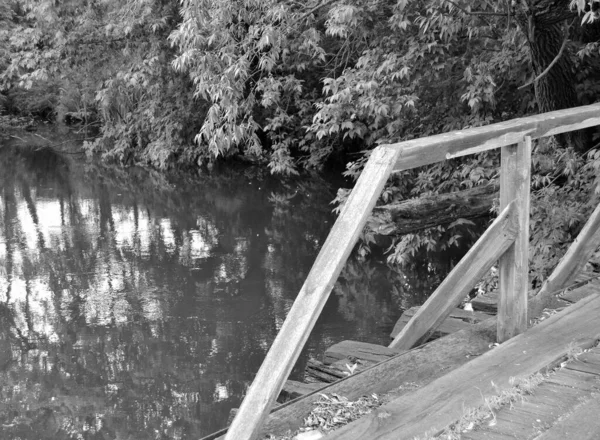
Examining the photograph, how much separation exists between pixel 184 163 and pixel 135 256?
→ 33.5 ft

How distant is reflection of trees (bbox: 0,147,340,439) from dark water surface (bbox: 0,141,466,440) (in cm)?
2

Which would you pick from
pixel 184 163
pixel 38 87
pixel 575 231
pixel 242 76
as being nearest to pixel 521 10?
pixel 575 231

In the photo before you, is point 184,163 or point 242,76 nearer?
point 242,76

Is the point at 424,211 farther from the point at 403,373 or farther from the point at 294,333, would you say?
the point at 294,333

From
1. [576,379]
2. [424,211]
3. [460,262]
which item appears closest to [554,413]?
[576,379]

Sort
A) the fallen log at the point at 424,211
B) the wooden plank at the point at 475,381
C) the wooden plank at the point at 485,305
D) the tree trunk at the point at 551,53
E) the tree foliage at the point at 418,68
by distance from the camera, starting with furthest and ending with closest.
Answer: the tree foliage at the point at 418,68, the tree trunk at the point at 551,53, the fallen log at the point at 424,211, the wooden plank at the point at 485,305, the wooden plank at the point at 475,381

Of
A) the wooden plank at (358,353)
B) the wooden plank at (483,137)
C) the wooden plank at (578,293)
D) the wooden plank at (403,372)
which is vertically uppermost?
the wooden plank at (483,137)

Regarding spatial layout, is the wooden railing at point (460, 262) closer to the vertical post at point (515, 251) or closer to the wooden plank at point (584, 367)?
the vertical post at point (515, 251)

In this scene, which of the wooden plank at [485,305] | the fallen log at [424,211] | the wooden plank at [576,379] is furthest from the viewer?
the fallen log at [424,211]

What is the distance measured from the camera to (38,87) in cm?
4041

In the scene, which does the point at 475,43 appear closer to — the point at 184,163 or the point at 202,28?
the point at 202,28

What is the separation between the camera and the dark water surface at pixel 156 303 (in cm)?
789

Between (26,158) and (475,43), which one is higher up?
(475,43)

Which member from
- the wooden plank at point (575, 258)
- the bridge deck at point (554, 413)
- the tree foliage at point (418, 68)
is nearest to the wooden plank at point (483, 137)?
the wooden plank at point (575, 258)
